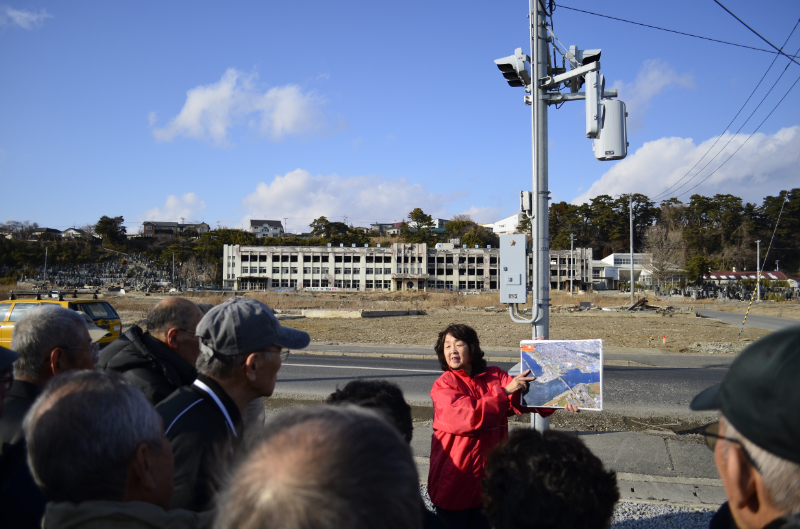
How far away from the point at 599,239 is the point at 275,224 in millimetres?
100809

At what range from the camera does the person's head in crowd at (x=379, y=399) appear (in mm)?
2328

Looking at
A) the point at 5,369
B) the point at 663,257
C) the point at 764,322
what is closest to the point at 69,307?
the point at 5,369

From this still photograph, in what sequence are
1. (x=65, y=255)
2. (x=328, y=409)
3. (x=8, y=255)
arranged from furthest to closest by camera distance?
(x=65, y=255), (x=8, y=255), (x=328, y=409)

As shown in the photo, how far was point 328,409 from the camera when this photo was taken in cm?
105

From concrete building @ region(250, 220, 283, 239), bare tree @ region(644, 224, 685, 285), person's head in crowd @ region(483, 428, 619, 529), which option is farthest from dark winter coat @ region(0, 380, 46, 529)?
concrete building @ region(250, 220, 283, 239)

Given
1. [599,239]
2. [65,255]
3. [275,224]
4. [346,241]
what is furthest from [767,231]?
[65,255]

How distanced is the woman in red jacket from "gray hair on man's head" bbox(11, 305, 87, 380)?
2.37m

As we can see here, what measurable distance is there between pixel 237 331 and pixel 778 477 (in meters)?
2.09

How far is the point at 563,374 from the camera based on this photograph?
3727 mm

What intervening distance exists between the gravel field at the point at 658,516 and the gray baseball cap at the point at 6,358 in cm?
319

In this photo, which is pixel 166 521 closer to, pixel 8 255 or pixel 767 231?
pixel 767 231

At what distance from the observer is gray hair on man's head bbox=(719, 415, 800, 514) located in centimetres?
116

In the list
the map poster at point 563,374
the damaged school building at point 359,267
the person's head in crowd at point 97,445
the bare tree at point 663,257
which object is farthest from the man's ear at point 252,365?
the damaged school building at point 359,267

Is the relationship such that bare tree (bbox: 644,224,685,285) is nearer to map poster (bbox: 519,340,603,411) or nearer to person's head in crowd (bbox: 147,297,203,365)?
map poster (bbox: 519,340,603,411)
